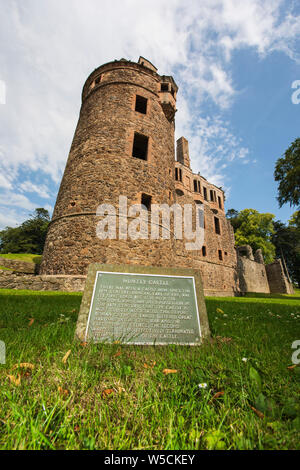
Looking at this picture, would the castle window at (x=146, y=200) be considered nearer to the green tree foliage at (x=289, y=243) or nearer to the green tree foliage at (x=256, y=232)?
the green tree foliage at (x=256, y=232)

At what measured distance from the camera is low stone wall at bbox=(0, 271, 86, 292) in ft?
26.7

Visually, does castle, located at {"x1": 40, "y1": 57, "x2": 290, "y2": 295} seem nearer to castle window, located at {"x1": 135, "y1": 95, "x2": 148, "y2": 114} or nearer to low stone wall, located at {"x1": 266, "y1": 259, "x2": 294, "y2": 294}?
castle window, located at {"x1": 135, "y1": 95, "x2": 148, "y2": 114}

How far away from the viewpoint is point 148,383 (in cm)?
157

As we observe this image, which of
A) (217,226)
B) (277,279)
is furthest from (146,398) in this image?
(277,279)

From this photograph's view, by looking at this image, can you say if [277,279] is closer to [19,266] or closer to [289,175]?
[289,175]

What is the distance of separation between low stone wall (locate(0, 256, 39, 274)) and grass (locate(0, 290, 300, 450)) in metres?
12.6

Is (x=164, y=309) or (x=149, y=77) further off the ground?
(x=149, y=77)

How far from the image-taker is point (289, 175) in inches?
612

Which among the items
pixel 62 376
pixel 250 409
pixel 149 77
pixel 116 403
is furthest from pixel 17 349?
pixel 149 77

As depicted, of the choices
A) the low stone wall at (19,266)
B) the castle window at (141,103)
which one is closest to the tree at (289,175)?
the castle window at (141,103)

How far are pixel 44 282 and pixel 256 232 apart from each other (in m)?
37.4

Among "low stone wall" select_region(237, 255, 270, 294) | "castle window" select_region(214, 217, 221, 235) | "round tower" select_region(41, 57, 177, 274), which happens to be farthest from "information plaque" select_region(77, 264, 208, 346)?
"low stone wall" select_region(237, 255, 270, 294)
